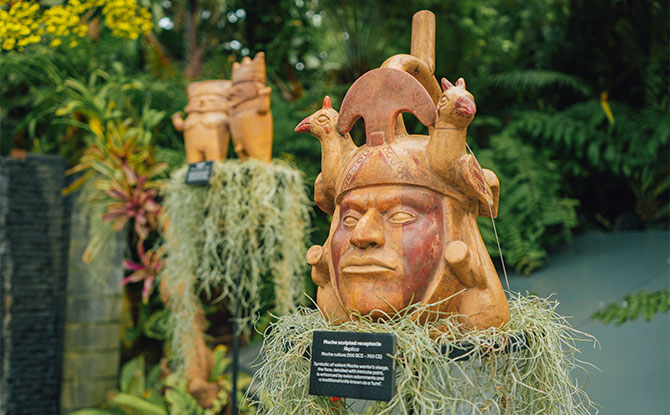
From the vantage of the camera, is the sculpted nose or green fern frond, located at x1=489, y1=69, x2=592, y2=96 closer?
the sculpted nose

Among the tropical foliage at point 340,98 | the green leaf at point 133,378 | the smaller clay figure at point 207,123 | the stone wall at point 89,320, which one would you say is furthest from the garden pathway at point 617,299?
the stone wall at point 89,320

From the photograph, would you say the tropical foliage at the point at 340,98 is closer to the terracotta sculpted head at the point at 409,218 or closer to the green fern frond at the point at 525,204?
the green fern frond at the point at 525,204

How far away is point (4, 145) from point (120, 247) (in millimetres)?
1414

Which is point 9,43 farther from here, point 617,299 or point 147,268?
point 617,299

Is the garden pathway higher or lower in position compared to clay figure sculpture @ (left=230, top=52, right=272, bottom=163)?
lower

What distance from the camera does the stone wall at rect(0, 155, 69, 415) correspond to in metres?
2.84

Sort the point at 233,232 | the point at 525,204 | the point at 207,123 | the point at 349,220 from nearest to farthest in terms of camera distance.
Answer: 1. the point at 349,220
2. the point at 233,232
3. the point at 207,123
4. the point at 525,204

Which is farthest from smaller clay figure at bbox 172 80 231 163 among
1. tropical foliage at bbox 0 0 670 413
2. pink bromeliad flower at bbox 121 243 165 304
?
pink bromeliad flower at bbox 121 243 165 304

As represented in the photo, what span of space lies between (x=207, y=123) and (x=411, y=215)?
5.73 feet

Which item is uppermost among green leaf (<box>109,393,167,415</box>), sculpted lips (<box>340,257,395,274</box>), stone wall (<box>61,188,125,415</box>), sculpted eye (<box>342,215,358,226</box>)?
sculpted eye (<box>342,215,358,226</box>)

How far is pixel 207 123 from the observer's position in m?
2.76

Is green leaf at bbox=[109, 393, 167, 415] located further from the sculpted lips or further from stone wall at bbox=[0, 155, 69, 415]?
the sculpted lips

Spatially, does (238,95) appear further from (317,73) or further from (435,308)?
(317,73)

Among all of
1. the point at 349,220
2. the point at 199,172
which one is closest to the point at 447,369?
the point at 349,220
